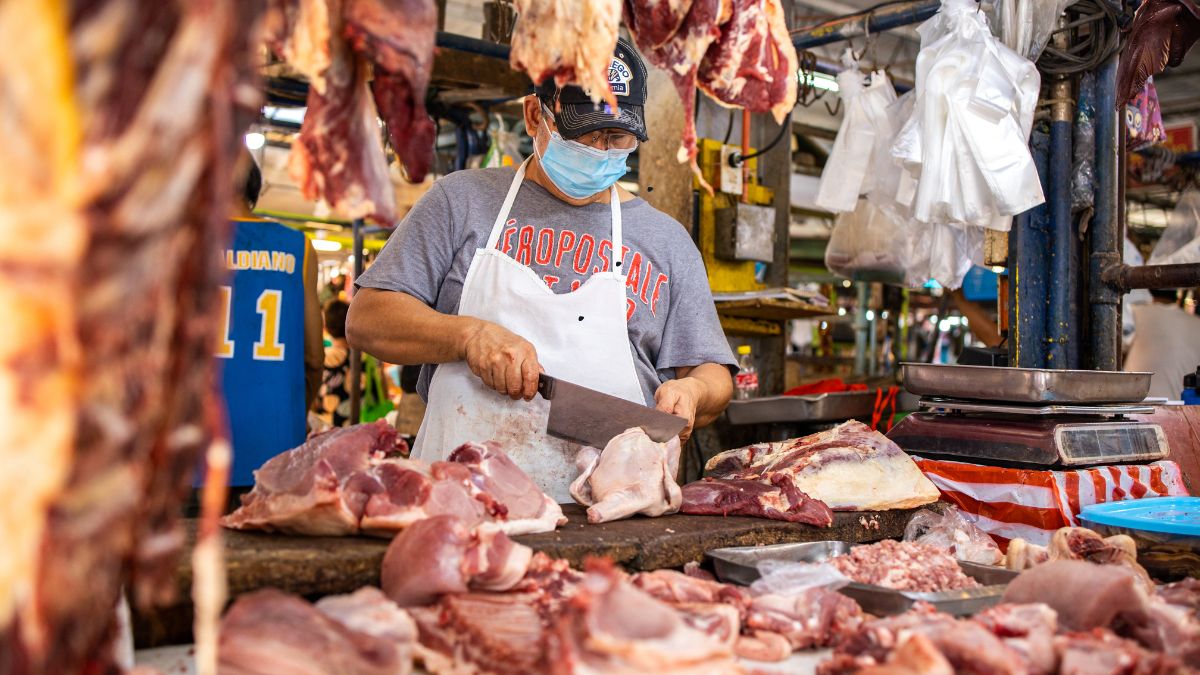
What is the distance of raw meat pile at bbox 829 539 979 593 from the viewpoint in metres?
2.51

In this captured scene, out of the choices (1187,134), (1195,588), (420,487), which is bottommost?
(1195,588)

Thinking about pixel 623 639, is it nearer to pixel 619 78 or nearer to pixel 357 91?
pixel 357 91

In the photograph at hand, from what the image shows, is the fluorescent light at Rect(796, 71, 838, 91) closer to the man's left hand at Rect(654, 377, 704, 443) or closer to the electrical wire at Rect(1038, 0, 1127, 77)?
the electrical wire at Rect(1038, 0, 1127, 77)

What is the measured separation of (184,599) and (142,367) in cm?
107

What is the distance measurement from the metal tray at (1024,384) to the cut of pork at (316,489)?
2196 mm

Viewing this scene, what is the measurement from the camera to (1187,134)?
10.8 meters

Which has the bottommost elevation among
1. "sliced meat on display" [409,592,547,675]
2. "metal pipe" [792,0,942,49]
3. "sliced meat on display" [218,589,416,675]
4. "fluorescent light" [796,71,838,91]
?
"sliced meat on display" [409,592,547,675]

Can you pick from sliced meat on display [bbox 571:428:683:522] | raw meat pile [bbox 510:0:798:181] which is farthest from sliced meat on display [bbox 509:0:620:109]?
sliced meat on display [bbox 571:428:683:522]

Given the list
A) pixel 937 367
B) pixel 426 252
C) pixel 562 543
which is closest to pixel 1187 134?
pixel 937 367

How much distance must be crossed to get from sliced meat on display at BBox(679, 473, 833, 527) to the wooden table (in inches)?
1.3

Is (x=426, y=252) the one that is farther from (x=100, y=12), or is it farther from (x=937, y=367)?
(x=100, y=12)

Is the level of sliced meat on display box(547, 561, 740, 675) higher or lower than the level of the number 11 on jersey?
lower

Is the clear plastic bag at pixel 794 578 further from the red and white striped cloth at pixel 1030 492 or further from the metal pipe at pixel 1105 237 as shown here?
the metal pipe at pixel 1105 237

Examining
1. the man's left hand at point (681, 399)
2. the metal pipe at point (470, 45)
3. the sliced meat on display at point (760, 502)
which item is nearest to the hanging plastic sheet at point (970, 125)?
the man's left hand at point (681, 399)
